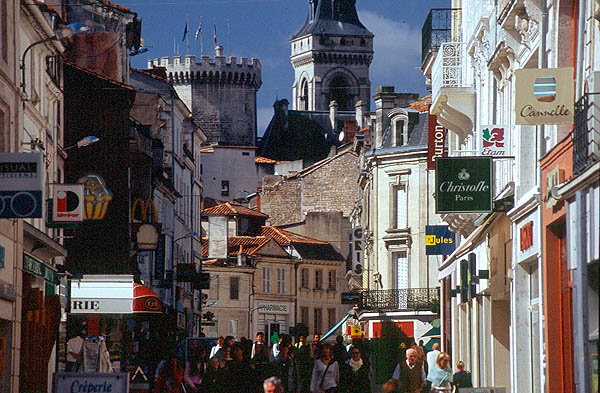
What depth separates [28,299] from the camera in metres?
25.3

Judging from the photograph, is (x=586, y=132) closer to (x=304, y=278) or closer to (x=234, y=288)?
(x=234, y=288)

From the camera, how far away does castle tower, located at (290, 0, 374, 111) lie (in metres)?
159

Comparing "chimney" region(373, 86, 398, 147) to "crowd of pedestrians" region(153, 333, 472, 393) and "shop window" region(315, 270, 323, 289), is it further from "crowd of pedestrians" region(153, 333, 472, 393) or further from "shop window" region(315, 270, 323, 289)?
"crowd of pedestrians" region(153, 333, 472, 393)

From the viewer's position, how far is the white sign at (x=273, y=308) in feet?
292

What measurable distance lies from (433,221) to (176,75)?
238 feet

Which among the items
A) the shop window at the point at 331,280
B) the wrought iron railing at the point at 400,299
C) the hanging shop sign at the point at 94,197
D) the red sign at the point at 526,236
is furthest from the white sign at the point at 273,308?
the red sign at the point at 526,236

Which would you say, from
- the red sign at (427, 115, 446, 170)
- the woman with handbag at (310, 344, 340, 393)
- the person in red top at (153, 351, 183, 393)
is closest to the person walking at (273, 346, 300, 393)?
the person in red top at (153, 351, 183, 393)

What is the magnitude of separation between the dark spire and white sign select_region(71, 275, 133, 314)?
420 ft

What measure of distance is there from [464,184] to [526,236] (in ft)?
6.16

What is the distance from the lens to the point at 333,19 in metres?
162

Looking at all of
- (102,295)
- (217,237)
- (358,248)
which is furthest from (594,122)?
(217,237)

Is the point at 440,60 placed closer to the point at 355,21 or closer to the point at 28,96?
the point at 28,96

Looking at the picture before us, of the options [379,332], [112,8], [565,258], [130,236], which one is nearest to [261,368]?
[565,258]

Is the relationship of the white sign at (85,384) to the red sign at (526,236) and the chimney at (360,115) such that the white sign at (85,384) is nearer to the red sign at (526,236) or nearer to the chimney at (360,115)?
the red sign at (526,236)
